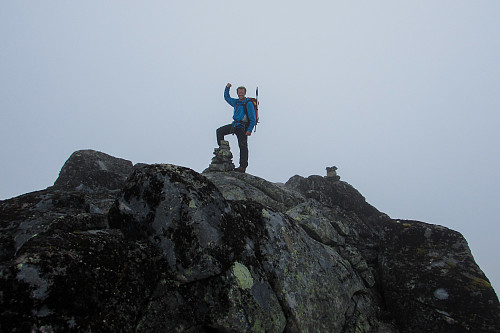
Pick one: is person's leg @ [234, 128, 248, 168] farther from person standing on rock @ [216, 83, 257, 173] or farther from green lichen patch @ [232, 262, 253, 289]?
green lichen patch @ [232, 262, 253, 289]

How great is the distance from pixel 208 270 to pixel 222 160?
47.4 ft

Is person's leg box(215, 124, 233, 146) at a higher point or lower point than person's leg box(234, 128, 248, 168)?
higher

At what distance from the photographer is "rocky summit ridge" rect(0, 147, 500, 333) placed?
5359mm

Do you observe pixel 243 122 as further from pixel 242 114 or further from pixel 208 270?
pixel 208 270

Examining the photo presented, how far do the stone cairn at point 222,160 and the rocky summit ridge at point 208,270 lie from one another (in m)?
8.08

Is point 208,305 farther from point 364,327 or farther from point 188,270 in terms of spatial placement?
point 364,327

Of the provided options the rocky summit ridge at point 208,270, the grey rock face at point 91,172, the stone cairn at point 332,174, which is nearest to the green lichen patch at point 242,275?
the rocky summit ridge at point 208,270

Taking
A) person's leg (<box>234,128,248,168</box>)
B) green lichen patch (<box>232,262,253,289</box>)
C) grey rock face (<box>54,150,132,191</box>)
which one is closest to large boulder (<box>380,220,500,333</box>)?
green lichen patch (<box>232,262,253,289</box>)

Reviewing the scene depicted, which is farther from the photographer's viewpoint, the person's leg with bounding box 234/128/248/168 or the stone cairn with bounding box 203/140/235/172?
the person's leg with bounding box 234/128/248/168

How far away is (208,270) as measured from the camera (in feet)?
23.5

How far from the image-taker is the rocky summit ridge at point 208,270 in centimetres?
536

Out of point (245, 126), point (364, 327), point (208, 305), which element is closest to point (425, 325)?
point (364, 327)

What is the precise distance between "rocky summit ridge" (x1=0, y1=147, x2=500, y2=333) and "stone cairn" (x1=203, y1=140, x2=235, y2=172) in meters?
8.08

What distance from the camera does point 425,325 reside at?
32.4 ft
